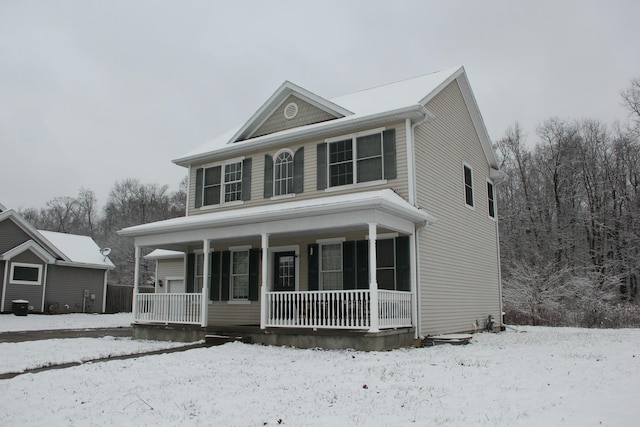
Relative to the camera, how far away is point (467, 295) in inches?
610

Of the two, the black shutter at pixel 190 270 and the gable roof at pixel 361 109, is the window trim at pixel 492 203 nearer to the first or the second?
the gable roof at pixel 361 109

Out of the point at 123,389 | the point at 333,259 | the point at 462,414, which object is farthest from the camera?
the point at 333,259

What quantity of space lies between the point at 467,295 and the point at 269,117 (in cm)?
812

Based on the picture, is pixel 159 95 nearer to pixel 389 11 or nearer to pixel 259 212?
pixel 389 11

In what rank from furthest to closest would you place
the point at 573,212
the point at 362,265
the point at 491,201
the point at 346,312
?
the point at 573,212, the point at 491,201, the point at 362,265, the point at 346,312

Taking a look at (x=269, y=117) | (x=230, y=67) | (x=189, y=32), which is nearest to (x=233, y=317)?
(x=269, y=117)

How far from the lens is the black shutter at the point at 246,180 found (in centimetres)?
1570

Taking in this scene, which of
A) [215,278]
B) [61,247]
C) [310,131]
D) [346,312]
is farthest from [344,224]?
[61,247]

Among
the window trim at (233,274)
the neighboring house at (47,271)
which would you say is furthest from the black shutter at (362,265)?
the neighboring house at (47,271)

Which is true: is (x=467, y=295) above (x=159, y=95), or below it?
below

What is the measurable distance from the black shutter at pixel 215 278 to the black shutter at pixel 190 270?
94 cm

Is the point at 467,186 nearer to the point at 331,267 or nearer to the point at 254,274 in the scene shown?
the point at 331,267

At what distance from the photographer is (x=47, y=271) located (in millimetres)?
26078

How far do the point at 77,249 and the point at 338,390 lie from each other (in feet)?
84.5
